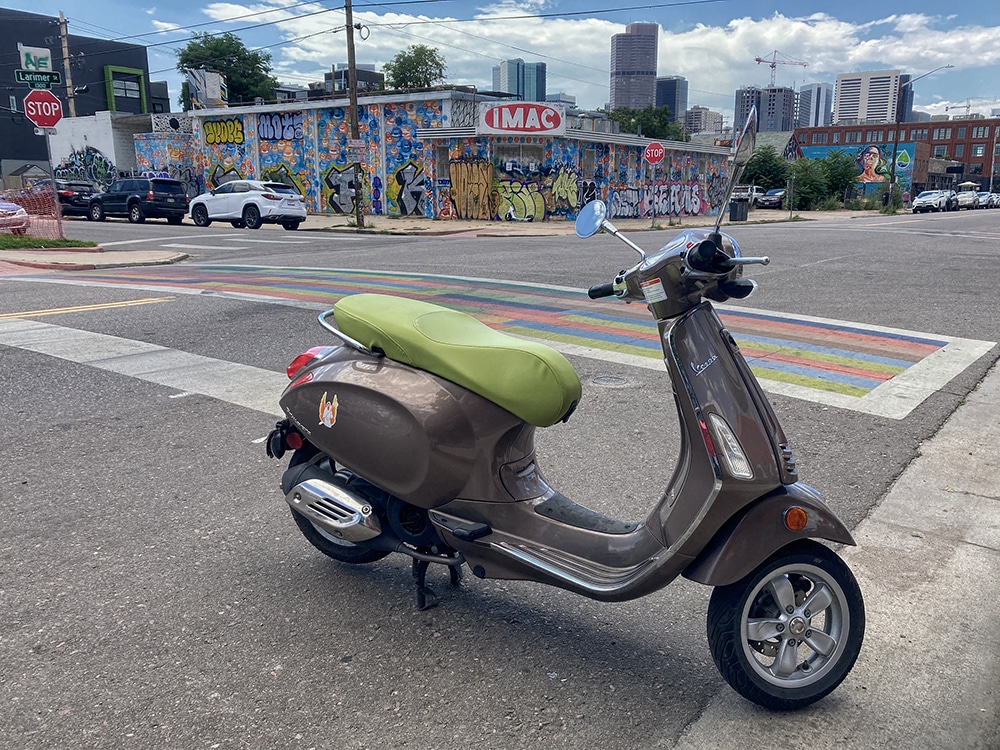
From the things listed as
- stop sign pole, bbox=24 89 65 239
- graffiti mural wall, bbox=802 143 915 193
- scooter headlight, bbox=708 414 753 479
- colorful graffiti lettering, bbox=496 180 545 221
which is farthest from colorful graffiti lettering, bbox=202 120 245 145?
graffiti mural wall, bbox=802 143 915 193

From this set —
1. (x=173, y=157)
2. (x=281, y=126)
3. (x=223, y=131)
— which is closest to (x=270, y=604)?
(x=281, y=126)

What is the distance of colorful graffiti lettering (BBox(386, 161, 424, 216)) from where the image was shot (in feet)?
113

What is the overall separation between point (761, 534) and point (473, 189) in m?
32.1

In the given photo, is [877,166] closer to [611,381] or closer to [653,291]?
[611,381]

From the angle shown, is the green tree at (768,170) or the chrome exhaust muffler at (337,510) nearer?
the chrome exhaust muffler at (337,510)

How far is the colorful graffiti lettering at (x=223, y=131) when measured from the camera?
40188 mm

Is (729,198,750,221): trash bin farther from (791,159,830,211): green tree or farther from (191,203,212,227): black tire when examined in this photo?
(191,203,212,227): black tire

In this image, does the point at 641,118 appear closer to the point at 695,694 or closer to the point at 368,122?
the point at 368,122

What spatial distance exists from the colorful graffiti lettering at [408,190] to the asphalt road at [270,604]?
2826 cm

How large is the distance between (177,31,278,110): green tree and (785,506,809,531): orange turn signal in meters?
Answer: 72.7

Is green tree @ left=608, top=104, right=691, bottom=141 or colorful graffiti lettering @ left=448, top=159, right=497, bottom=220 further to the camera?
green tree @ left=608, top=104, right=691, bottom=141

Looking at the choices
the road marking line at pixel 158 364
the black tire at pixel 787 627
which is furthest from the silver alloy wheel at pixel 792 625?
the road marking line at pixel 158 364

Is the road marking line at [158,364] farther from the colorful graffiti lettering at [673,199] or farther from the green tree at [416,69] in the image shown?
the green tree at [416,69]

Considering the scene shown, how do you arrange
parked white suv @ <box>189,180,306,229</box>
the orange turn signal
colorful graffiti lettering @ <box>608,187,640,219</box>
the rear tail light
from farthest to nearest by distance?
colorful graffiti lettering @ <box>608,187,640,219</box>, parked white suv @ <box>189,180,306,229</box>, the rear tail light, the orange turn signal
